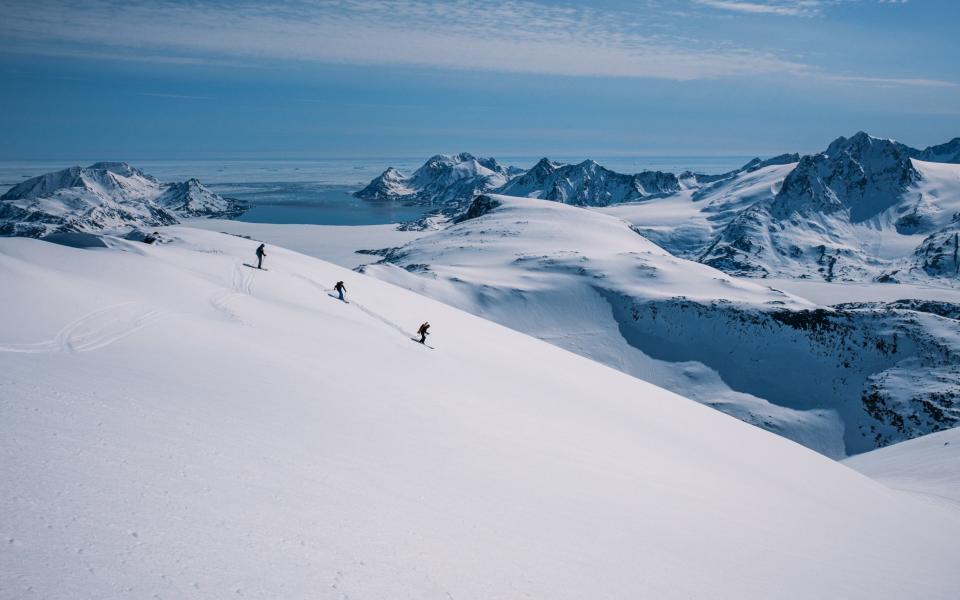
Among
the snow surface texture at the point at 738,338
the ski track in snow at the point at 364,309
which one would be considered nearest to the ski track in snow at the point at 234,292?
the ski track in snow at the point at 364,309

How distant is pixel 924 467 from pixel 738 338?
5340cm

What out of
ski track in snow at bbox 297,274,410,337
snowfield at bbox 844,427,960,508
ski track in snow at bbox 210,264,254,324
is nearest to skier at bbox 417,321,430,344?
ski track in snow at bbox 297,274,410,337

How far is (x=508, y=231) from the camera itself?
153m

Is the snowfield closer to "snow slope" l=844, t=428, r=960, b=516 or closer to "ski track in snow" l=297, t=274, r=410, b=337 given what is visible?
"snow slope" l=844, t=428, r=960, b=516

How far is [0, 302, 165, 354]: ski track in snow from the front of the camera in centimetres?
1378

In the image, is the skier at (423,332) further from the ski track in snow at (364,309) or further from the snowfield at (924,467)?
the snowfield at (924,467)

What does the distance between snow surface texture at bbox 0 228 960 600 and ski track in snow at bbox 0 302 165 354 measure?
9 centimetres

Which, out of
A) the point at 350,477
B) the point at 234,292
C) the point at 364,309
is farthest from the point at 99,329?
the point at 364,309

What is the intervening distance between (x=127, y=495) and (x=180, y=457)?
1.61m

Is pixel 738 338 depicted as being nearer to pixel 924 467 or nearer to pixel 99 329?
pixel 924 467

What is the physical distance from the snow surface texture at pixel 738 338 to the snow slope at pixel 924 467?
29184 mm

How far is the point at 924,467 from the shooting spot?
37.7 m

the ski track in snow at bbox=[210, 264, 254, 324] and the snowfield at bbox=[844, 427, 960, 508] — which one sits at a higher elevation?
the ski track in snow at bbox=[210, 264, 254, 324]

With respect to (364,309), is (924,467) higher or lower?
lower
